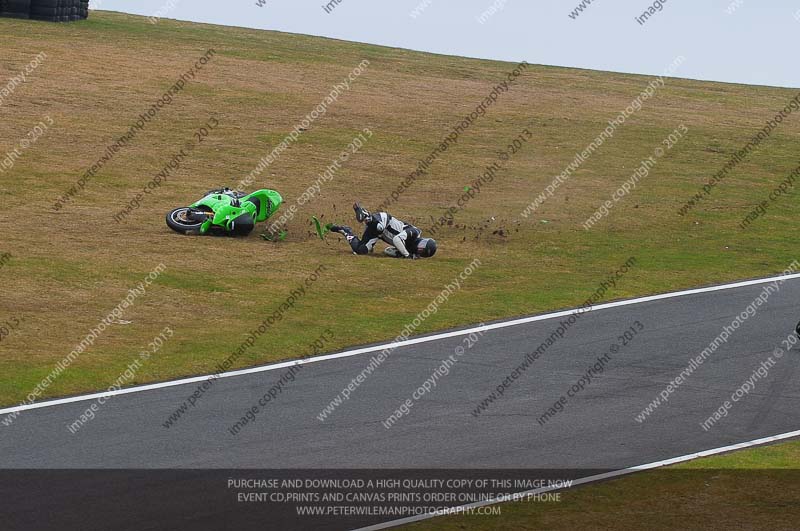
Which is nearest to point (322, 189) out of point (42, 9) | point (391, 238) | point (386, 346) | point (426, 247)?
point (391, 238)

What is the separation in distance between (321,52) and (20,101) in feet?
63.7

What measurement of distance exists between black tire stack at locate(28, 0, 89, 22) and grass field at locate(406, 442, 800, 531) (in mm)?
41329

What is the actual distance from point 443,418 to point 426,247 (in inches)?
384

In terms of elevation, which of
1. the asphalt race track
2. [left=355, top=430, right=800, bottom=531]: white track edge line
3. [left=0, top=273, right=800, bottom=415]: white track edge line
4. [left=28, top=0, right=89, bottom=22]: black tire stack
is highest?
[left=355, top=430, right=800, bottom=531]: white track edge line

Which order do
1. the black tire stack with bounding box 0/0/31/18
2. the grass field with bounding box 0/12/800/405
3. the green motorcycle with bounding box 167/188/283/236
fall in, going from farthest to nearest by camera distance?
the black tire stack with bounding box 0/0/31/18 → the green motorcycle with bounding box 167/188/283/236 → the grass field with bounding box 0/12/800/405

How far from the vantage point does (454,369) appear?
55.1 feet

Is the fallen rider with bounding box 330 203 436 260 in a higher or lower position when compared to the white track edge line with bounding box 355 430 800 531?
lower

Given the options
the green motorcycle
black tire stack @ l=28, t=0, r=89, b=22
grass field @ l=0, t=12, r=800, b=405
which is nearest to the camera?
grass field @ l=0, t=12, r=800, b=405

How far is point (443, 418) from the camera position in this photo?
47.9ft

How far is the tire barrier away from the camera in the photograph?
155ft

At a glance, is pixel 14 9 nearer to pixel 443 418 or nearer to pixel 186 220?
pixel 186 220

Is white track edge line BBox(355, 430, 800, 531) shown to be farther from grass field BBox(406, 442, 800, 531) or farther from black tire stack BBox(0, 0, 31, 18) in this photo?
black tire stack BBox(0, 0, 31, 18)

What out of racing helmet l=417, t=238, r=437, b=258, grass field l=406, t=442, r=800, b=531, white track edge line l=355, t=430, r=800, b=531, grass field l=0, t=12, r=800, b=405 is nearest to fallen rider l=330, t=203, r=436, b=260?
racing helmet l=417, t=238, r=437, b=258

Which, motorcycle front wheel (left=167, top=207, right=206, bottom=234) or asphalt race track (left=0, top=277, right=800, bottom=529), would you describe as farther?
motorcycle front wheel (left=167, top=207, right=206, bottom=234)
